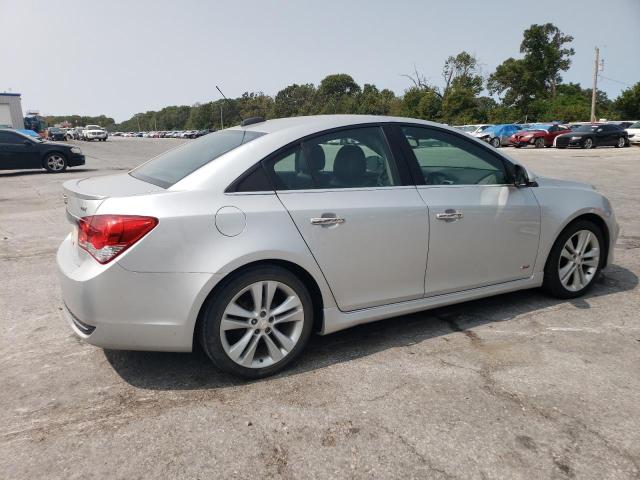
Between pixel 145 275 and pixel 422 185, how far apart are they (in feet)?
6.24

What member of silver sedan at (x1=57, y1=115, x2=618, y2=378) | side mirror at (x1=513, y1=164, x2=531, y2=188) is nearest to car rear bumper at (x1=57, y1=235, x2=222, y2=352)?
silver sedan at (x1=57, y1=115, x2=618, y2=378)

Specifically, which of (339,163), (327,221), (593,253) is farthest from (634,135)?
(327,221)

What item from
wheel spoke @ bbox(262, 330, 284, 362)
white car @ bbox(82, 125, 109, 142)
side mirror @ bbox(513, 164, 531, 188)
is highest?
white car @ bbox(82, 125, 109, 142)

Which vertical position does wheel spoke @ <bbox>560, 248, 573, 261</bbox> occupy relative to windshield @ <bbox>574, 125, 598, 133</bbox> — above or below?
below

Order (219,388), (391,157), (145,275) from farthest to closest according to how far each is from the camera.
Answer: (391,157) < (219,388) < (145,275)

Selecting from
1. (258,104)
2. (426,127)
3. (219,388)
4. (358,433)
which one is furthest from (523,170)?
(258,104)

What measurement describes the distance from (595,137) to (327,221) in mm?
29648

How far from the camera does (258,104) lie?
109 meters

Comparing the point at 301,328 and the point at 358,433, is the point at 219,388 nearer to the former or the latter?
the point at 301,328

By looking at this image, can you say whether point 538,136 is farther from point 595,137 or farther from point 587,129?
point 595,137

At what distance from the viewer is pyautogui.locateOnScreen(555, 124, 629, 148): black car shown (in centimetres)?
2827

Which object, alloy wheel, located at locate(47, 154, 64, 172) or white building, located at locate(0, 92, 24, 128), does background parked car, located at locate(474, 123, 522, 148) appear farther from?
white building, located at locate(0, 92, 24, 128)

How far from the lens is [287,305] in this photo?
122 inches

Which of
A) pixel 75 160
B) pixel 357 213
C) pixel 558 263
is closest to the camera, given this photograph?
pixel 357 213
